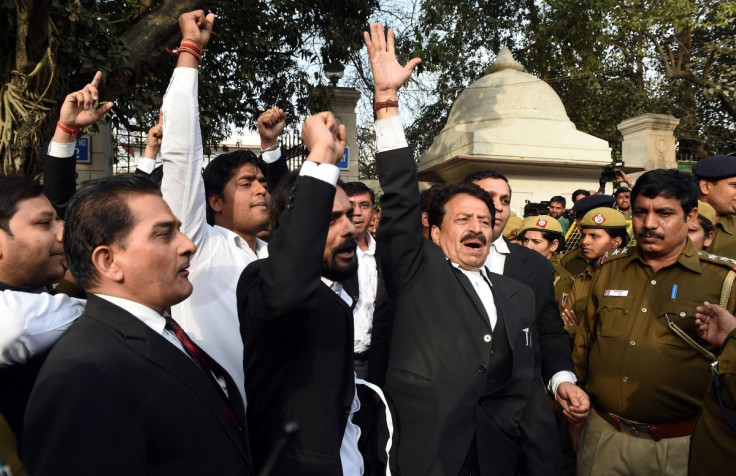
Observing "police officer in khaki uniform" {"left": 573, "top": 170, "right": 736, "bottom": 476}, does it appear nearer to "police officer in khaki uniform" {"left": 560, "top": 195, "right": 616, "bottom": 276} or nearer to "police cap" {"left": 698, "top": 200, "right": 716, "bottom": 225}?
"police cap" {"left": 698, "top": 200, "right": 716, "bottom": 225}

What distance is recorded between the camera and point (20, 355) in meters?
1.78

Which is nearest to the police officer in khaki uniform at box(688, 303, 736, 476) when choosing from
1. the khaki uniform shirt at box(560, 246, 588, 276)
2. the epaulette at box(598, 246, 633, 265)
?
the epaulette at box(598, 246, 633, 265)

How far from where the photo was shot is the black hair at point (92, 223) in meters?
1.73

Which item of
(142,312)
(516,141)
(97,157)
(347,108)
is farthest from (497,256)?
(97,157)

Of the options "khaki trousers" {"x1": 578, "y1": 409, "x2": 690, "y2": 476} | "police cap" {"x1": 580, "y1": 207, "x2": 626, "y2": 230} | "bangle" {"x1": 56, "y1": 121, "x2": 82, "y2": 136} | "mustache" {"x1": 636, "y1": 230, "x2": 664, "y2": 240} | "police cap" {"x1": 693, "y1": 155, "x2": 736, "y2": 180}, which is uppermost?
"police cap" {"x1": 693, "y1": 155, "x2": 736, "y2": 180}

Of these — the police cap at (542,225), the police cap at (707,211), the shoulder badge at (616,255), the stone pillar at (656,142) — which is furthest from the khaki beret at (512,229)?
the stone pillar at (656,142)

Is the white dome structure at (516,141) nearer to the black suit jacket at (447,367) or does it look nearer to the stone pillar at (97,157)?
the stone pillar at (97,157)

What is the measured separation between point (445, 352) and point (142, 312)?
1289 millimetres

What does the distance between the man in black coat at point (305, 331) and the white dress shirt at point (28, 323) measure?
56 cm

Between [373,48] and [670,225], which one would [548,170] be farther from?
[373,48]

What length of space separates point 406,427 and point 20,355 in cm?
143

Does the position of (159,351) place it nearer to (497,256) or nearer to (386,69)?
(386,69)

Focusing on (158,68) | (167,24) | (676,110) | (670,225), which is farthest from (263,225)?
(676,110)

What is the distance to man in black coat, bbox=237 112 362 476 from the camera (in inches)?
70.7
